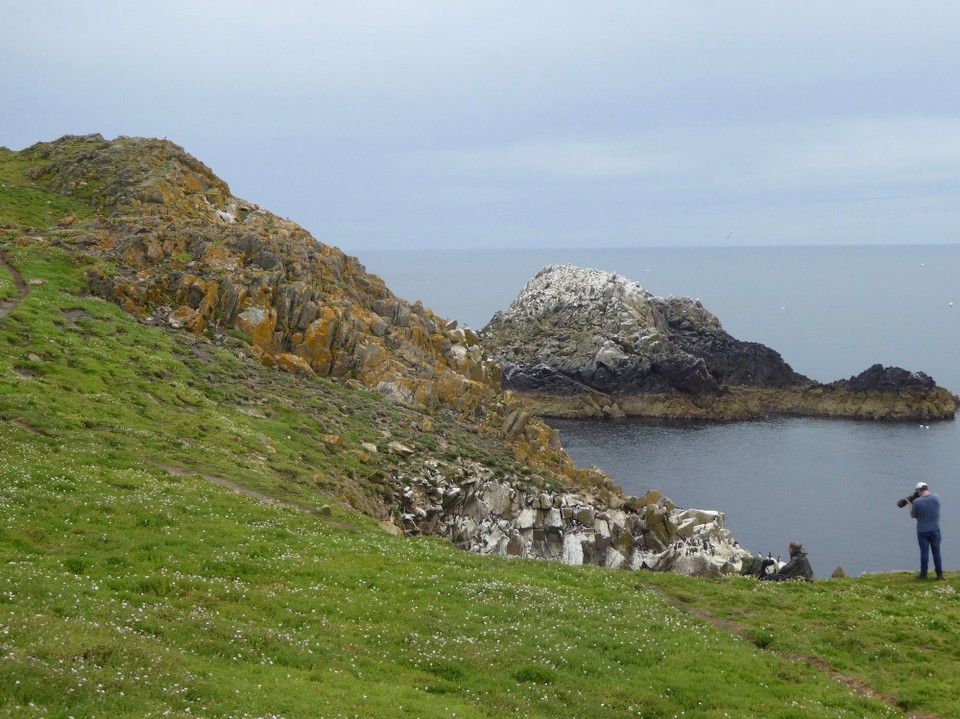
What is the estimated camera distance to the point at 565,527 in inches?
1874

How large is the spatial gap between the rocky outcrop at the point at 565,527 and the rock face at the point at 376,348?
0.08 meters

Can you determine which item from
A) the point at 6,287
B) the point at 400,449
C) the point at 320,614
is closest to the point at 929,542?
the point at 320,614

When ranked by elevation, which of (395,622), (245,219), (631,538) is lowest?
(631,538)

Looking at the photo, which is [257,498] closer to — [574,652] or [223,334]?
[574,652]

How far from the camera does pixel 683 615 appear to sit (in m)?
23.5

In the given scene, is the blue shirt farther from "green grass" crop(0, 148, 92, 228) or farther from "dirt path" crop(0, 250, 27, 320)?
"green grass" crop(0, 148, 92, 228)

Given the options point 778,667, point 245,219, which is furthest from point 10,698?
point 245,219

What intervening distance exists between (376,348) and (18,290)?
2151cm

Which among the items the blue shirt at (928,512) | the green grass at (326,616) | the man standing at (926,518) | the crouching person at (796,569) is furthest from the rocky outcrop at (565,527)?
the blue shirt at (928,512)

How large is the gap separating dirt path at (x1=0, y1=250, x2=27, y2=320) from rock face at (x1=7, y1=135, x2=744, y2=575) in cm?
404

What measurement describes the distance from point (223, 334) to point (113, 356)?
10.4 metres

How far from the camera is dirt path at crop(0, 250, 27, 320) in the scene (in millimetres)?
43344

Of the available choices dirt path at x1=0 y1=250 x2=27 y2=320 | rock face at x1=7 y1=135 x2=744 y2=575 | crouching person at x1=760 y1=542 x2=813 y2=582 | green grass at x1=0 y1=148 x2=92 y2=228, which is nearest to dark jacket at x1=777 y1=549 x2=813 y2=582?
crouching person at x1=760 y1=542 x2=813 y2=582

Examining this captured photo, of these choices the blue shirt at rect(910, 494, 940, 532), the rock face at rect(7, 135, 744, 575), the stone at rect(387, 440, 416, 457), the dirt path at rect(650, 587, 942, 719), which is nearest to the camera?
the dirt path at rect(650, 587, 942, 719)
